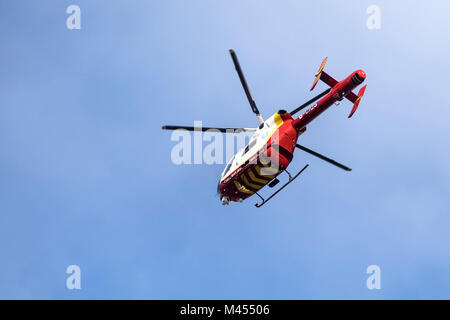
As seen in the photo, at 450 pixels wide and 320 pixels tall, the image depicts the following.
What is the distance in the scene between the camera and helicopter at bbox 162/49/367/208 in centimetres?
3081

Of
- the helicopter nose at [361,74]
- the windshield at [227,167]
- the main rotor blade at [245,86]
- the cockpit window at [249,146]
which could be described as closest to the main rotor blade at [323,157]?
the cockpit window at [249,146]

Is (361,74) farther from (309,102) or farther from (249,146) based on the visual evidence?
(249,146)

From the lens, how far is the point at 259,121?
111 ft

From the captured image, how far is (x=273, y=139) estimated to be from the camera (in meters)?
32.1

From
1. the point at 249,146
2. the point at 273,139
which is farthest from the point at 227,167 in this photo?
the point at 273,139

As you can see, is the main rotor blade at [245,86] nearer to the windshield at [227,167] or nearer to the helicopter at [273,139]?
the helicopter at [273,139]

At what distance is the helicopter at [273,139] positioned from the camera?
101 ft

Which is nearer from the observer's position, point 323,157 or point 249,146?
point 249,146
